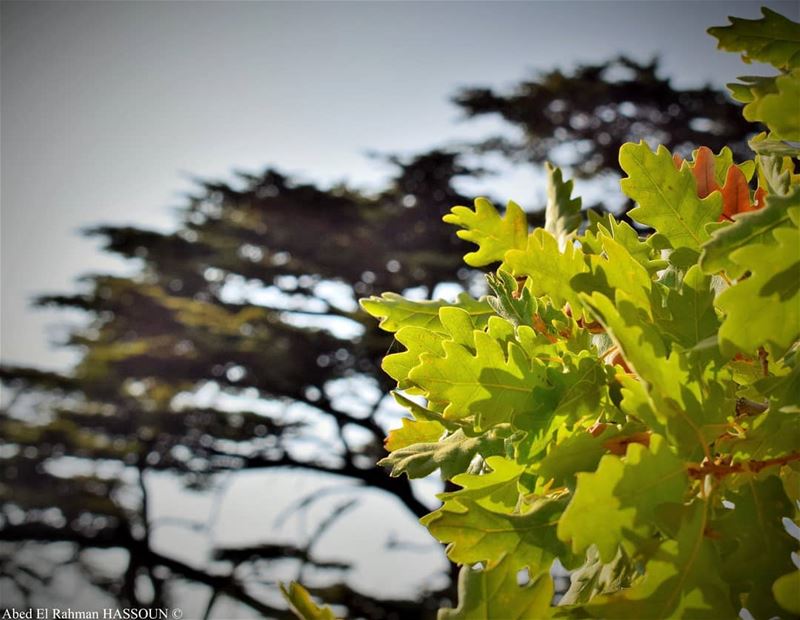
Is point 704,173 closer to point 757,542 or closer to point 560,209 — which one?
point 560,209

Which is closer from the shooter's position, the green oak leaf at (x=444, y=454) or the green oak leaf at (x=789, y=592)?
the green oak leaf at (x=789, y=592)

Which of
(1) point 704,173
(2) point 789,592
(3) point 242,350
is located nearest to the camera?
(2) point 789,592

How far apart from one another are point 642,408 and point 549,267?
13 centimetres

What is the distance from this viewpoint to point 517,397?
400mm

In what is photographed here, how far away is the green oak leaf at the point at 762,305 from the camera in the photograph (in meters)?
0.31

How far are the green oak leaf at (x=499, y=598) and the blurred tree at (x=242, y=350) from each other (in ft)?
23.7

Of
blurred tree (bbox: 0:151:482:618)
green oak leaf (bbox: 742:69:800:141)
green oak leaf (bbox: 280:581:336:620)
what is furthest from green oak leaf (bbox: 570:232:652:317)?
blurred tree (bbox: 0:151:482:618)

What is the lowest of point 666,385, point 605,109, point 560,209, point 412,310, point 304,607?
point 304,607

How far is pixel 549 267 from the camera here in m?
0.43

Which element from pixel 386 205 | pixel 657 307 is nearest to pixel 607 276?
pixel 657 307

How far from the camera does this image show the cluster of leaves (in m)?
0.32

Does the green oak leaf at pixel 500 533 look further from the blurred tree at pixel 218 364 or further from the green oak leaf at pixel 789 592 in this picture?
the blurred tree at pixel 218 364

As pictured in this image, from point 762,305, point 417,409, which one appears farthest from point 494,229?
point 762,305

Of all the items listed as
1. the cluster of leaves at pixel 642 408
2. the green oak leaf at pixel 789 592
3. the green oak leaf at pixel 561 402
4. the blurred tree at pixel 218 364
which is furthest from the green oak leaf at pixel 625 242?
the blurred tree at pixel 218 364
